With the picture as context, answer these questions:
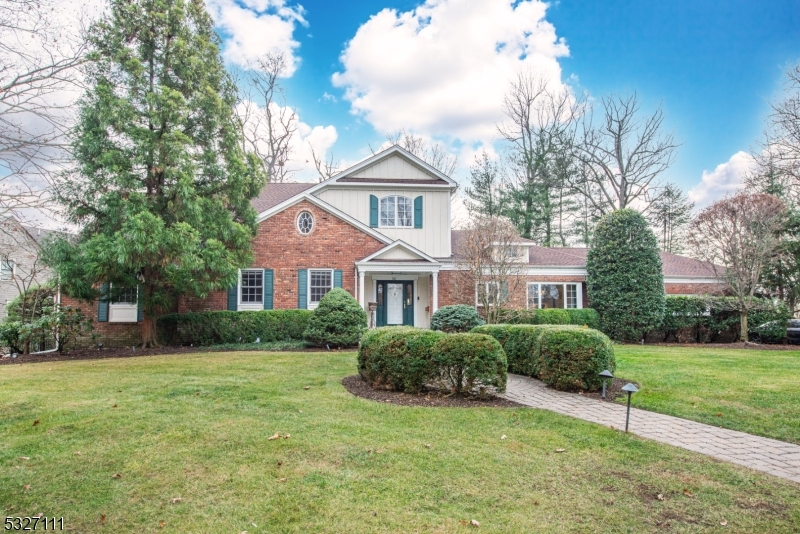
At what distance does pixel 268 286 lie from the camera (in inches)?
648

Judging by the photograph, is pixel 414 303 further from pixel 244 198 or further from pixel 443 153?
pixel 443 153

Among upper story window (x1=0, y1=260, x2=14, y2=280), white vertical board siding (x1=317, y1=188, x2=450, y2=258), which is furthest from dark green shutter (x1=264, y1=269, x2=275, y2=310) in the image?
upper story window (x1=0, y1=260, x2=14, y2=280)

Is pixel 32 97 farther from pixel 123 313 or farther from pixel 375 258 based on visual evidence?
pixel 123 313

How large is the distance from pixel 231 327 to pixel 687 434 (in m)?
13.0

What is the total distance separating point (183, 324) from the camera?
15.0 metres

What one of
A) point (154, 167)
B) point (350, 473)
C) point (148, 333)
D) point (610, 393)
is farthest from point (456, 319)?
point (350, 473)

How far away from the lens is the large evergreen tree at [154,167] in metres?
12.1

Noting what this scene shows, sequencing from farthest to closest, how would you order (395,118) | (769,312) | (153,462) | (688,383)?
(395,118), (769,312), (688,383), (153,462)

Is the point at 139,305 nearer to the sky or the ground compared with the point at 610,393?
nearer to the sky

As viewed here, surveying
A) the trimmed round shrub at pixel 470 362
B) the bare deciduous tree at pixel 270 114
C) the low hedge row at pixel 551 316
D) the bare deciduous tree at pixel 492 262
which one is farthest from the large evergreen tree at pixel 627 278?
the bare deciduous tree at pixel 270 114

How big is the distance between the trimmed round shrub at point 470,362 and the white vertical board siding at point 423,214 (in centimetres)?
1205

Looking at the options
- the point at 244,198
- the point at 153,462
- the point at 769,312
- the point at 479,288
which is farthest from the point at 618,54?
the point at 153,462

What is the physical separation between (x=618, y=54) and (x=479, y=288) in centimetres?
936

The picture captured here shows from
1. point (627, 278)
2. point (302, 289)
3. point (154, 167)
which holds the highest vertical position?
point (154, 167)
